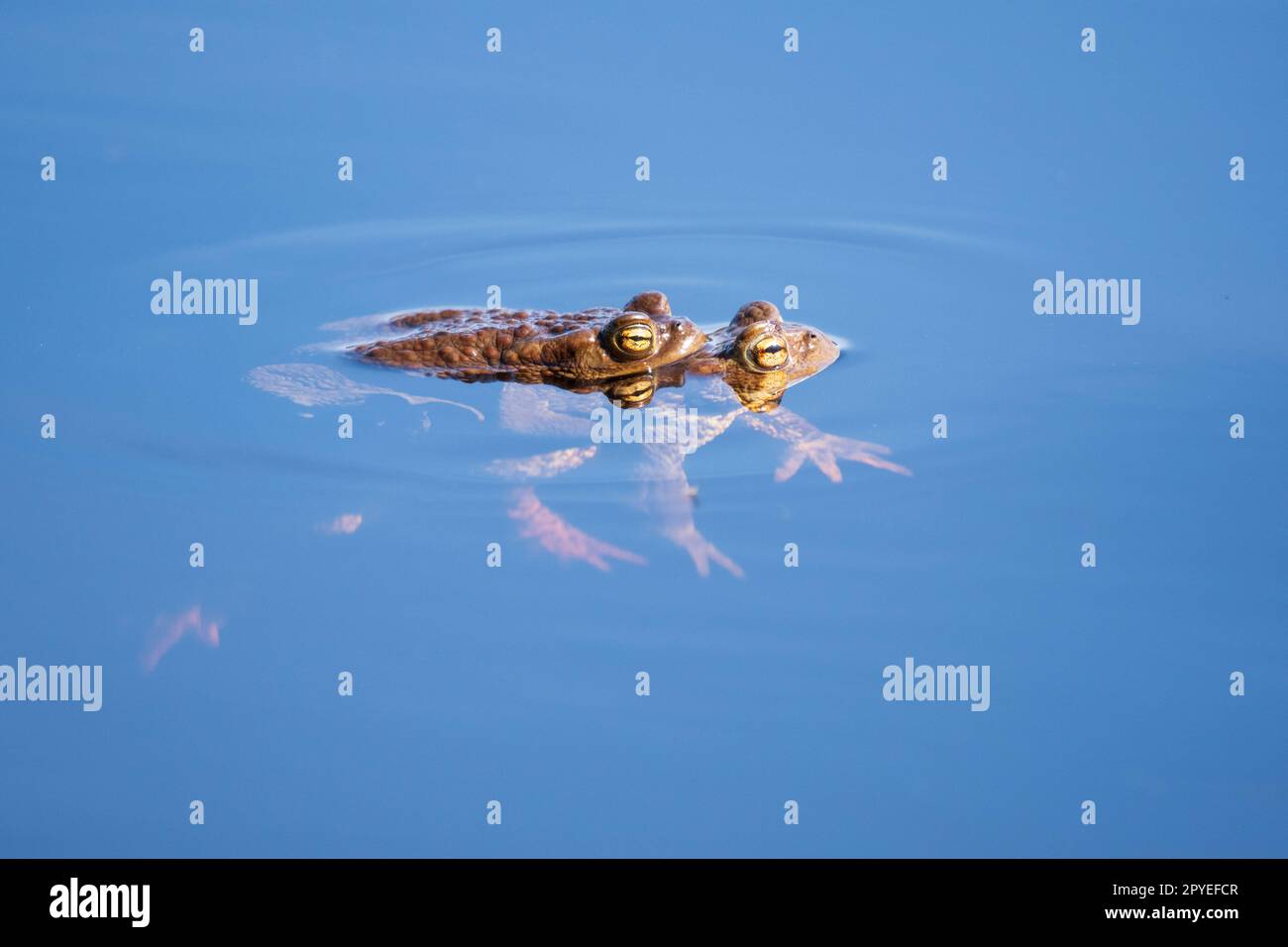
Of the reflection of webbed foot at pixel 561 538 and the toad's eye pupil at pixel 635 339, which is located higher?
the toad's eye pupil at pixel 635 339

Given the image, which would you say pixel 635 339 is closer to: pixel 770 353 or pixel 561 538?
pixel 770 353

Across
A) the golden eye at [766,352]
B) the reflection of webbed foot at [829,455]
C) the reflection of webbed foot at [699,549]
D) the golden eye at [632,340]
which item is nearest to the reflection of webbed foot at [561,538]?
the reflection of webbed foot at [699,549]

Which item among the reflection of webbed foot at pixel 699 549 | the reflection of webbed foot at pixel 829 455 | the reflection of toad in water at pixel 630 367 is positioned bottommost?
the reflection of webbed foot at pixel 699 549

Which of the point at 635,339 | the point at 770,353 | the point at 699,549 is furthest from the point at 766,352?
the point at 699,549

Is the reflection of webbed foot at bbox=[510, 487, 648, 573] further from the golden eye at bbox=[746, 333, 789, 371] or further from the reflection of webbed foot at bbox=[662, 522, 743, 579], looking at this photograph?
the golden eye at bbox=[746, 333, 789, 371]

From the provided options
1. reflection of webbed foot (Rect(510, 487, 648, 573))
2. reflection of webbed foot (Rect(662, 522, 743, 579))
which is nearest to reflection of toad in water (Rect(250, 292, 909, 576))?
reflection of webbed foot (Rect(510, 487, 648, 573))

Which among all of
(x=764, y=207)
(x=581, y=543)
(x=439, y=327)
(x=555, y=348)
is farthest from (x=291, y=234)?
(x=581, y=543)

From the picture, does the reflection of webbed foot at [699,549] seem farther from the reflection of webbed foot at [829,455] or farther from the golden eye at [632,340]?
the golden eye at [632,340]
